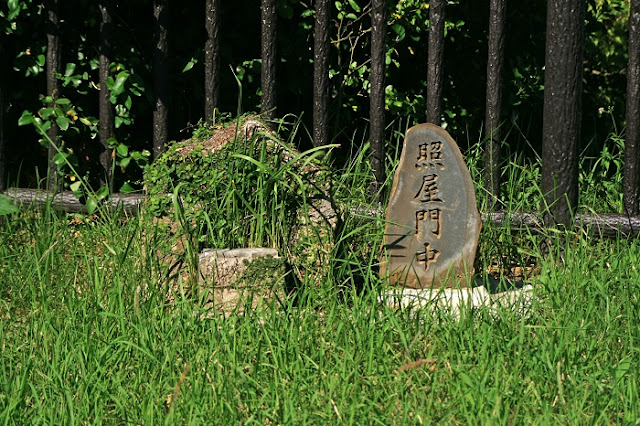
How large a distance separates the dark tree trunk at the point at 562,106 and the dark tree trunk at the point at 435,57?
434mm

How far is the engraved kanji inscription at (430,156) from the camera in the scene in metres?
3.62

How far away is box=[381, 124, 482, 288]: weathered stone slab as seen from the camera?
3609mm

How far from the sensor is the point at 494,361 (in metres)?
2.83

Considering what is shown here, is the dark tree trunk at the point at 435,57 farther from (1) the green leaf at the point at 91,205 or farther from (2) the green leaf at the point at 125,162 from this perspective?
(1) the green leaf at the point at 91,205

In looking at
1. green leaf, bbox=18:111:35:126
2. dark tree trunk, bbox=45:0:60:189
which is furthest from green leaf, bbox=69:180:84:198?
green leaf, bbox=18:111:35:126

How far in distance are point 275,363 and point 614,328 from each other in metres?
1.05

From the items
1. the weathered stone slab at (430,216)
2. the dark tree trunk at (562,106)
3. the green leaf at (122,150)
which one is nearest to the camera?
the weathered stone slab at (430,216)

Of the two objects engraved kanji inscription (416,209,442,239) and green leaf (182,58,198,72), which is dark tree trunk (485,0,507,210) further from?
green leaf (182,58,198,72)

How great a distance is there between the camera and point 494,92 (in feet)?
13.5

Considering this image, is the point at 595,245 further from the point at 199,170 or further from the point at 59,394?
the point at 59,394

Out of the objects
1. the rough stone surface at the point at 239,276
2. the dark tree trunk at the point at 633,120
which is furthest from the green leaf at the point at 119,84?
the dark tree trunk at the point at 633,120

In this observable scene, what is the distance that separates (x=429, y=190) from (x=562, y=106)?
2.46 feet

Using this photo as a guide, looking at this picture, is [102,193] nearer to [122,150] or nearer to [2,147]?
[122,150]

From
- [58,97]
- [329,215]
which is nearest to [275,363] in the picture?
[329,215]
